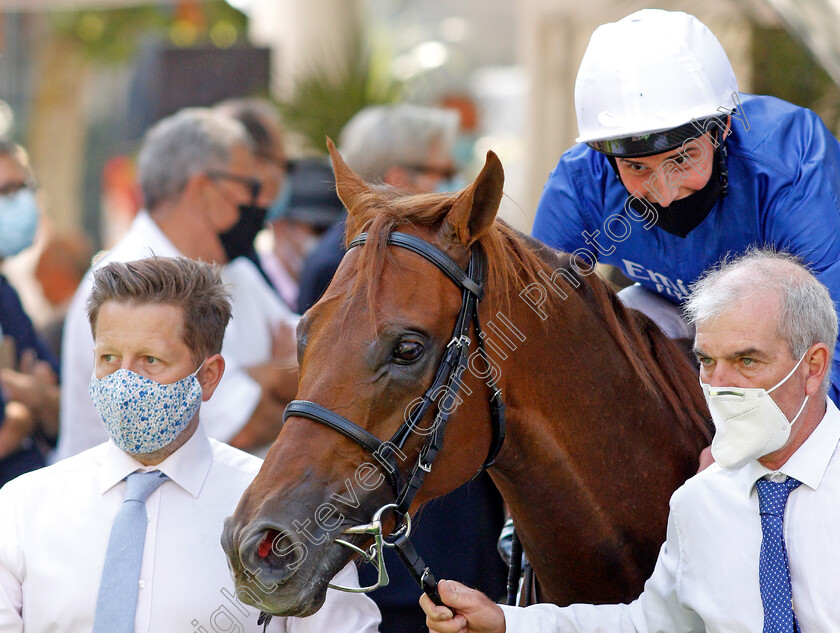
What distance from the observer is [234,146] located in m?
4.93

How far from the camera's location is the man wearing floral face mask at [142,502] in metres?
2.35

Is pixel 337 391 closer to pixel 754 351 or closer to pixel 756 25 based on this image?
pixel 754 351

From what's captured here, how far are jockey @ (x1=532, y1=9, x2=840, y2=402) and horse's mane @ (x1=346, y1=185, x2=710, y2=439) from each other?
5.2 inches

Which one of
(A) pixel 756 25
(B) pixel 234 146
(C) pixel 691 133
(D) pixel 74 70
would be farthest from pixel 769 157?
(D) pixel 74 70

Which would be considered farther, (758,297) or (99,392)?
(99,392)

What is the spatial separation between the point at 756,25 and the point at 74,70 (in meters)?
14.4

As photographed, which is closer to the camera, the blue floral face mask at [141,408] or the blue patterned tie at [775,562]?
the blue patterned tie at [775,562]

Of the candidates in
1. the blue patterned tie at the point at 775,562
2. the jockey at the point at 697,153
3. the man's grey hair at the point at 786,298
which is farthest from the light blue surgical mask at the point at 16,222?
the blue patterned tie at the point at 775,562

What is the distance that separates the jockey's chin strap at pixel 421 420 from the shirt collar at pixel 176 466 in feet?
1.40

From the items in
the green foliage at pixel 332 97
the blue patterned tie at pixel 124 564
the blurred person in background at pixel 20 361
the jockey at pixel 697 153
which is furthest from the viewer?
the green foliage at pixel 332 97

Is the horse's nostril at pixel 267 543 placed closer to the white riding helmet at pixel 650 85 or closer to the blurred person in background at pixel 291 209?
the white riding helmet at pixel 650 85

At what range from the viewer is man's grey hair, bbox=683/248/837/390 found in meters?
2.19

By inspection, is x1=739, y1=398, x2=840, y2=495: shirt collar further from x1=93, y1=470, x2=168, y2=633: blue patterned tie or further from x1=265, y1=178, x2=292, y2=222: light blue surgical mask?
x1=265, y1=178, x2=292, y2=222: light blue surgical mask

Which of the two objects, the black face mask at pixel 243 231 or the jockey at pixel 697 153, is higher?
the jockey at pixel 697 153
